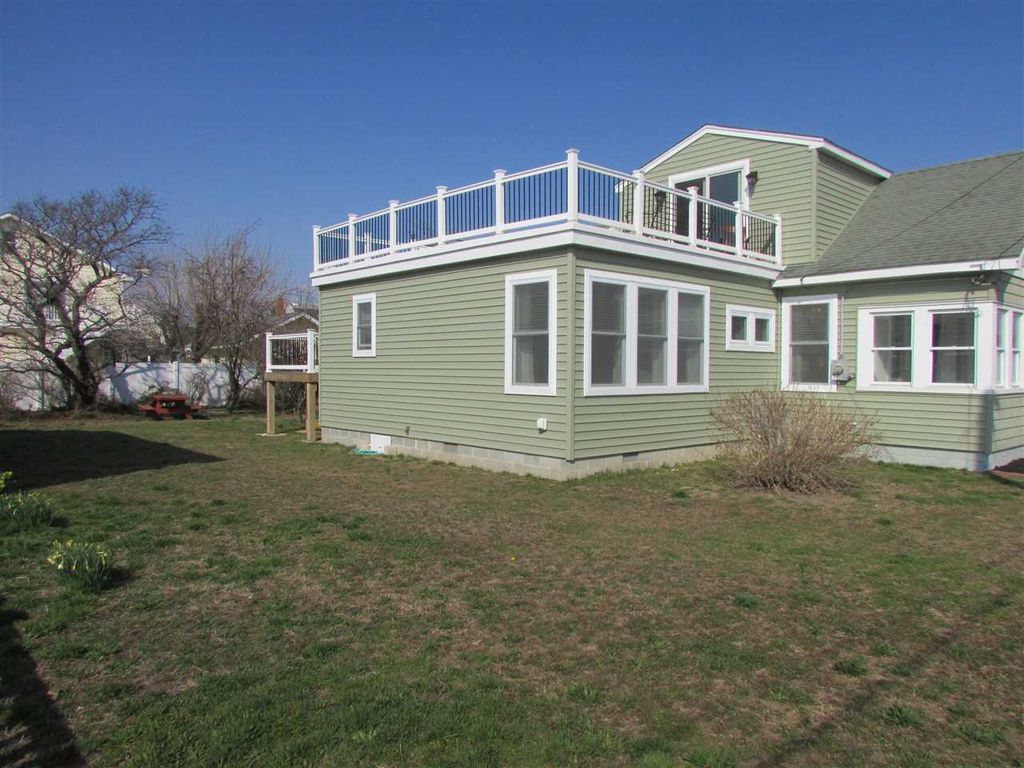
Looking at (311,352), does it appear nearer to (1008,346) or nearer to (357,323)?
(357,323)

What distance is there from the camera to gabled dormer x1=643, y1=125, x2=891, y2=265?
13.2 m

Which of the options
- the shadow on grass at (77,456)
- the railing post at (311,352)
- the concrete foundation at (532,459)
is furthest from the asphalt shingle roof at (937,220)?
the shadow on grass at (77,456)

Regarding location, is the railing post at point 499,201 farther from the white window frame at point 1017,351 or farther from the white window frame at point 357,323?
the white window frame at point 1017,351

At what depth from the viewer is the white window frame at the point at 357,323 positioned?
13547 mm

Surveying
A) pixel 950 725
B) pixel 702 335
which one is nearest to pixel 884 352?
pixel 702 335

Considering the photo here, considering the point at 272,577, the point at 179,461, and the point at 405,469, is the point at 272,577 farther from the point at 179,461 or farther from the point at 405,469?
the point at 179,461

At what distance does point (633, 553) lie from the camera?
6293 millimetres

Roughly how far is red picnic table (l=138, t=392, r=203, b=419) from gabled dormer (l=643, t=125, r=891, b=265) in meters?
14.7

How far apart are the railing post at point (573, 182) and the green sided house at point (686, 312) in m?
0.03

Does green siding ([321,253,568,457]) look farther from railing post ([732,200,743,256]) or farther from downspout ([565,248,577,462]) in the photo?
railing post ([732,200,743,256])

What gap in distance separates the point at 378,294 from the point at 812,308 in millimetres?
7888

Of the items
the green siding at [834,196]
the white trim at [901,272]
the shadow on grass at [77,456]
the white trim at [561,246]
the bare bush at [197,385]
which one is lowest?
the shadow on grass at [77,456]

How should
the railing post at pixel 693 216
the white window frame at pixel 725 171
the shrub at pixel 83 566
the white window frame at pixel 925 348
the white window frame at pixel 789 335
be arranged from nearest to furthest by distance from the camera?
the shrub at pixel 83 566, the white window frame at pixel 925 348, the railing post at pixel 693 216, the white window frame at pixel 789 335, the white window frame at pixel 725 171

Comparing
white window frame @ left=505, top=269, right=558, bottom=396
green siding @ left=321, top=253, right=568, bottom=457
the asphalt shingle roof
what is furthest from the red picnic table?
the asphalt shingle roof
